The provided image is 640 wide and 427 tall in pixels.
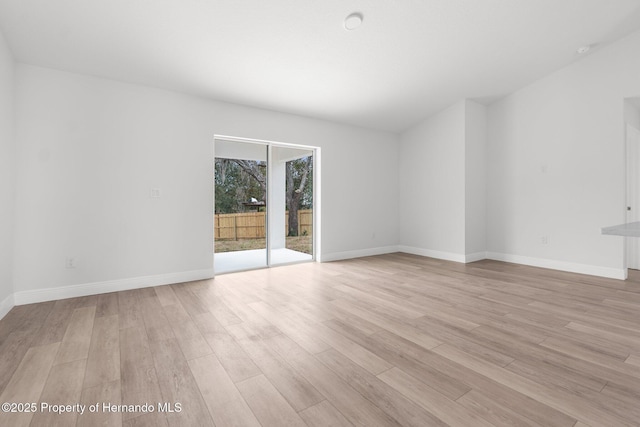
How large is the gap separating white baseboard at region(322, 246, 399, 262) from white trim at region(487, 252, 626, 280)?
187 cm

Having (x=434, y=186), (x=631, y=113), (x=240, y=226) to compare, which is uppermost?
(x=631, y=113)

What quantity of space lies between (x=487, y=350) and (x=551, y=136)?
13.9 ft

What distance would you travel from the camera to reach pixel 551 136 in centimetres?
476

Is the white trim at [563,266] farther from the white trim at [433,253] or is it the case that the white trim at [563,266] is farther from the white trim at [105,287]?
the white trim at [105,287]

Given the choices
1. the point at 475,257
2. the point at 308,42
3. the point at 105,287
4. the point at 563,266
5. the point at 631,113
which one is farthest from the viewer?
the point at 475,257

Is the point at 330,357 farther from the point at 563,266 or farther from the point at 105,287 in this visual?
the point at 563,266

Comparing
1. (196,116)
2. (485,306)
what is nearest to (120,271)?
(196,116)

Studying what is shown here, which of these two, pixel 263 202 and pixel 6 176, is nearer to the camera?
pixel 6 176

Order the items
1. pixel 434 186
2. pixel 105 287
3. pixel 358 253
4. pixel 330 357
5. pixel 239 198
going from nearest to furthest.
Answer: pixel 330 357
pixel 105 287
pixel 239 198
pixel 434 186
pixel 358 253

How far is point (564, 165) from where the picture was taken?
15.2ft

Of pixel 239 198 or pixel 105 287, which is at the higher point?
pixel 239 198

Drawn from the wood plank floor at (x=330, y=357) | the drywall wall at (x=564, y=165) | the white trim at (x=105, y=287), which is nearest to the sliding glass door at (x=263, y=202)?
the white trim at (x=105, y=287)

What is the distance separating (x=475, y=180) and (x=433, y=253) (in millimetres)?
1554

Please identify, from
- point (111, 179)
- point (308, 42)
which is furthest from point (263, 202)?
point (308, 42)
